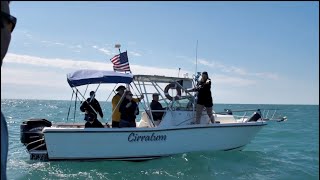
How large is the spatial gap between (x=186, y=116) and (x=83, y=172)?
328 centimetres

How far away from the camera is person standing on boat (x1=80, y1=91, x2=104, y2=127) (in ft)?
31.9

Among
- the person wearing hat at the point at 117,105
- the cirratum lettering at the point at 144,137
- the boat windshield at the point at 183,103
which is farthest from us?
the boat windshield at the point at 183,103

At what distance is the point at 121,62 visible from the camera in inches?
409

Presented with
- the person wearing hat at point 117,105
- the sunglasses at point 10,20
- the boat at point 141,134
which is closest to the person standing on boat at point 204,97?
the boat at point 141,134

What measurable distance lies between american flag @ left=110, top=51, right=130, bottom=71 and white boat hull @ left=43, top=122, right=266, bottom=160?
1.80 m

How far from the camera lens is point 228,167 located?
10.4 meters

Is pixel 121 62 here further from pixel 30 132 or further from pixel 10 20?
pixel 10 20

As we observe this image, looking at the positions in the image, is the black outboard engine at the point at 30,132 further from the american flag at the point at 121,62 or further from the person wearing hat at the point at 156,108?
the person wearing hat at the point at 156,108

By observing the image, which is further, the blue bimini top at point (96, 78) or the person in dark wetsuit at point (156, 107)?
the person in dark wetsuit at point (156, 107)

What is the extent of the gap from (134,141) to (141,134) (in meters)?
0.26

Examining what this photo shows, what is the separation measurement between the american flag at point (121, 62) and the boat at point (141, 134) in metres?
0.42

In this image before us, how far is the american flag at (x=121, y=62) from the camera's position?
1035 cm

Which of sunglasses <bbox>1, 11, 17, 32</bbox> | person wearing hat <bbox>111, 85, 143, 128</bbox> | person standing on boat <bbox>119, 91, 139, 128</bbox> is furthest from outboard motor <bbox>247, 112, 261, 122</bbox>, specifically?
sunglasses <bbox>1, 11, 17, 32</bbox>

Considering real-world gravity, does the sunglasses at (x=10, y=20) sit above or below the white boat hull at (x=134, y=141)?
above
